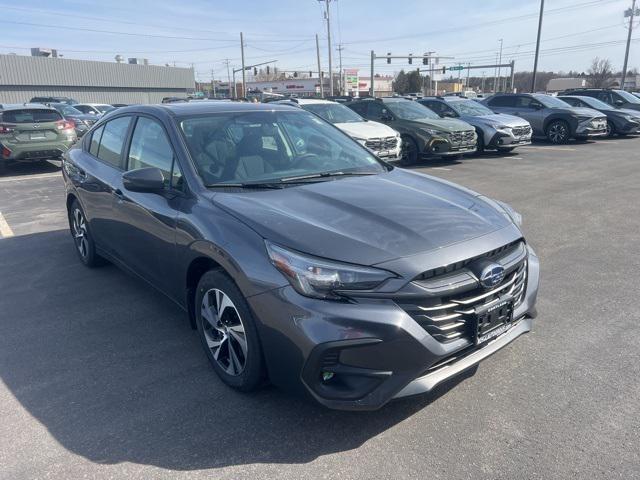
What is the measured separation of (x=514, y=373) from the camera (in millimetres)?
3252

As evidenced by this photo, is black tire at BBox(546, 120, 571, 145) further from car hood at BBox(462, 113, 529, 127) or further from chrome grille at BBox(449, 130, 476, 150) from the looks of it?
chrome grille at BBox(449, 130, 476, 150)

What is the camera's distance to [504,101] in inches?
712

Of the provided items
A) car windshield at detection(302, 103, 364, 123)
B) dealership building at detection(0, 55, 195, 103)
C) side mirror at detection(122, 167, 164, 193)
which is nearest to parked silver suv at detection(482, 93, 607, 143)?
car windshield at detection(302, 103, 364, 123)

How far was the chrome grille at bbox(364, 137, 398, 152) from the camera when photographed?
37.0 feet

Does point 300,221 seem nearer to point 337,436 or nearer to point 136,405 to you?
point 337,436

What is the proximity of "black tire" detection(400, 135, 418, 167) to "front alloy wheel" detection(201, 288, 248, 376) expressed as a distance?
10.6 m

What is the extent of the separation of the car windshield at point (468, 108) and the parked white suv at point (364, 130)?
422cm

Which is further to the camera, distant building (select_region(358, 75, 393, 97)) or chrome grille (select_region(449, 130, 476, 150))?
distant building (select_region(358, 75, 393, 97))

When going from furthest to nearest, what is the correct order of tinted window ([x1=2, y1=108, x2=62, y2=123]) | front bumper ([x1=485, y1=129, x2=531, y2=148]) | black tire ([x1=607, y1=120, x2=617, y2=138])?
black tire ([x1=607, y1=120, x2=617, y2=138]) < front bumper ([x1=485, y1=129, x2=531, y2=148]) < tinted window ([x1=2, y1=108, x2=62, y2=123])

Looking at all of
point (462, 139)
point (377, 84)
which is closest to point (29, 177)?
point (462, 139)

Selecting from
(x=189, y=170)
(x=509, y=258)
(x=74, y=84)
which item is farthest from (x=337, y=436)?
(x=74, y=84)

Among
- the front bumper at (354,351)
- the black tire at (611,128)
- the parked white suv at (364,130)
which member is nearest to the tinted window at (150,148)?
the front bumper at (354,351)

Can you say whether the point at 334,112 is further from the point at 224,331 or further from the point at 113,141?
the point at 224,331

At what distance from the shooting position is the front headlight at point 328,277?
2.47m
